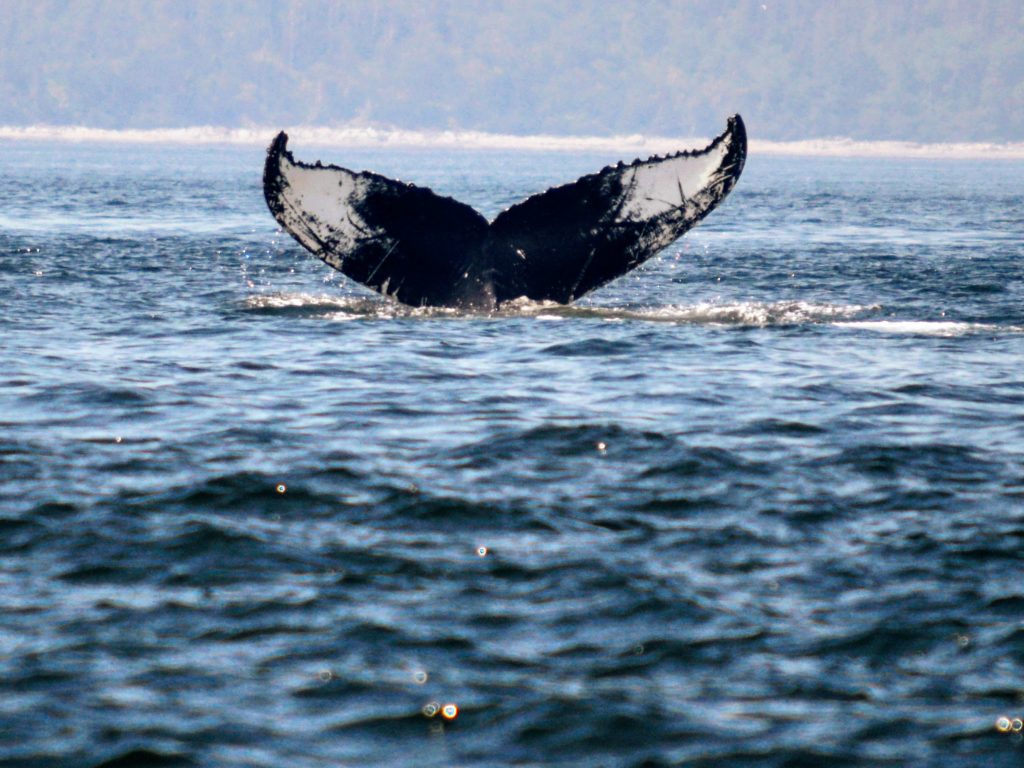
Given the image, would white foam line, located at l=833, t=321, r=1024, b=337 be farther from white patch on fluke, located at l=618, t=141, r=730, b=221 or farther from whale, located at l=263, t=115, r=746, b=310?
white patch on fluke, located at l=618, t=141, r=730, b=221

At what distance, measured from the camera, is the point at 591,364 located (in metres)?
12.0

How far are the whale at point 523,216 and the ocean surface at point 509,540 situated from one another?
2.76 feet

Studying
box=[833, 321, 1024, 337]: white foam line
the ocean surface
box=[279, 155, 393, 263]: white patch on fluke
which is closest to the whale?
box=[279, 155, 393, 263]: white patch on fluke

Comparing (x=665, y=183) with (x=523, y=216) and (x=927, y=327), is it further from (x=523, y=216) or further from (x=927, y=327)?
(x=927, y=327)

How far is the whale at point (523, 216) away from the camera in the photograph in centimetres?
1148

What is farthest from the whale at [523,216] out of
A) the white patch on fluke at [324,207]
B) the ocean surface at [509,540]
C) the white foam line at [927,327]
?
the white foam line at [927,327]

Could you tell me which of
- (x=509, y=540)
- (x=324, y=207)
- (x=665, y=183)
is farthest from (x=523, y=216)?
(x=509, y=540)

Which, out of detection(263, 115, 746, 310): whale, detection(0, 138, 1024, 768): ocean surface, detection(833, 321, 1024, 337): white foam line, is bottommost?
detection(0, 138, 1024, 768): ocean surface

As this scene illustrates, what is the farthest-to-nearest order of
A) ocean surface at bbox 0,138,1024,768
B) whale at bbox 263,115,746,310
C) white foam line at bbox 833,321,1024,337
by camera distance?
white foam line at bbox 833,321,1024,337, whale at bbox 263,115,746,310, ocean surface at bbox 0,138,1024,768

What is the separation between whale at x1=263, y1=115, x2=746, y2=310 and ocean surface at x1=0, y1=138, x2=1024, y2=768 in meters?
0.84

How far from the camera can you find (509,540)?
7203 millimetres

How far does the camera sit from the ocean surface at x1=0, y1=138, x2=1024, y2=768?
527cm

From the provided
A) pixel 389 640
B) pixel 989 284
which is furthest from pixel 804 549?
pixel 989 284

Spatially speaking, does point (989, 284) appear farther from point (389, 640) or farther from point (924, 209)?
point (924, 209)
